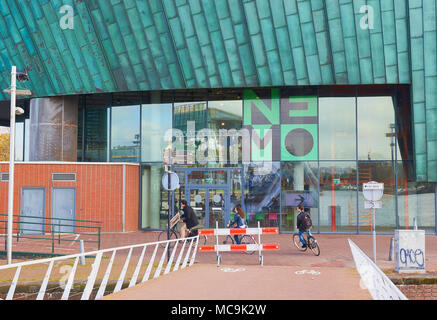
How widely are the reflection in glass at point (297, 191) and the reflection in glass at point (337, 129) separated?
1107 mm

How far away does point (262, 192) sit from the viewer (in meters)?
25.5

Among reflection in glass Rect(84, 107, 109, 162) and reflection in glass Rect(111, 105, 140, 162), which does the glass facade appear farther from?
reflection in glass Rect(84, 107, 109, 162)

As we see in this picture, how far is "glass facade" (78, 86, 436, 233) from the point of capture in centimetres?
2464

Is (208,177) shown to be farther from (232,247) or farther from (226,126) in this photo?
(232,247)

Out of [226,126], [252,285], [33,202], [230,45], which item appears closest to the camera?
[252,285]

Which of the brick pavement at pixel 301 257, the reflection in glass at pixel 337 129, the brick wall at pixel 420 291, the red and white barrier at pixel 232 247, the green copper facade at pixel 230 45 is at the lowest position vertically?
the brick wall at pixel 420 291

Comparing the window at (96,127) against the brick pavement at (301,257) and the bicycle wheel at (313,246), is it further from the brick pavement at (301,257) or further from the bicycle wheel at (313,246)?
the bicycle wheel at (313,246)

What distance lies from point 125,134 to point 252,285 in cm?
1879

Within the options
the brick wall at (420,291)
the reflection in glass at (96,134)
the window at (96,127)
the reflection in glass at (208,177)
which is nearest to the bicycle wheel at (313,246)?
the brick wall at (420,291)

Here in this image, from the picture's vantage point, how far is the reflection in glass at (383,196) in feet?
80.7

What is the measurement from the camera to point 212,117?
2634cm

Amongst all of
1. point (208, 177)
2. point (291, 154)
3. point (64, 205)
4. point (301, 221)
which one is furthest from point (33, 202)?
point (301, 221)

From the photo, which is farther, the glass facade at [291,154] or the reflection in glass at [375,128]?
the reflection in glass at [375,128]
